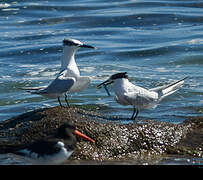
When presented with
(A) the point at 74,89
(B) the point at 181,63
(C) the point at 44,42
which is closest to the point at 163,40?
(B) the point at 181,63

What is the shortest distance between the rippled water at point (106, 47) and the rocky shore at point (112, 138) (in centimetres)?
195

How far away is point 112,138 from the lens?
641 centimetres

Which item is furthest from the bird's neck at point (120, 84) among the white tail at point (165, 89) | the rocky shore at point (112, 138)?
the rocky shore at point (112, 138)

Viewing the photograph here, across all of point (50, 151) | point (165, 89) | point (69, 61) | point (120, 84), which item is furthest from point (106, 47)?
point (50, 151)

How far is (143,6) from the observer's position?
20.6 meters

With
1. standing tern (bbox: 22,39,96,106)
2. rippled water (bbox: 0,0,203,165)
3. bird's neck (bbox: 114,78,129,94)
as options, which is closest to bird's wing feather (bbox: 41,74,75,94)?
standing tern (bbox: 22,39,96,106)

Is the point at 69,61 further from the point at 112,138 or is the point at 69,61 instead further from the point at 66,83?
the point at 112,138

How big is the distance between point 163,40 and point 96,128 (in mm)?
10172

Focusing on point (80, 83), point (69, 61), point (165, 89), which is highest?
point (69, 61)

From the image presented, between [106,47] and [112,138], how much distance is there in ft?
30.8

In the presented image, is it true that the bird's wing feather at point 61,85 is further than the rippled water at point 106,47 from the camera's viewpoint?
No

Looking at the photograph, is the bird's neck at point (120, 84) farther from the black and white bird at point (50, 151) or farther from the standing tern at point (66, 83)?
the black and white bird at point (50, 151)

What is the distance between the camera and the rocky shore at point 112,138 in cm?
627

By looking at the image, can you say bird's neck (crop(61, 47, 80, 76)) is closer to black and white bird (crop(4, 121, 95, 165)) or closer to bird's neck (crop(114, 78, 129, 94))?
bird's neck (crop(114, 78, 129, 94))
